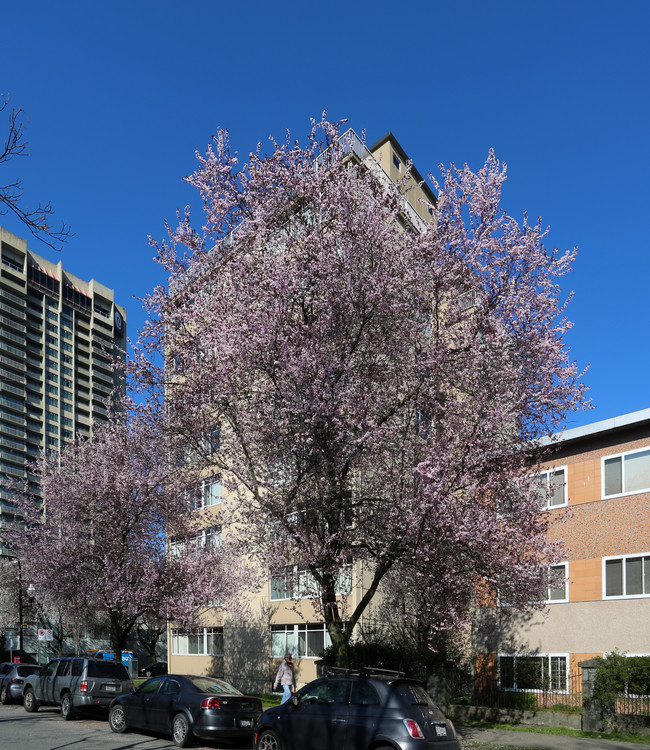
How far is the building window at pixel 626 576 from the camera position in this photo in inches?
880

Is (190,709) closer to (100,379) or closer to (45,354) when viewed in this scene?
(45,354)

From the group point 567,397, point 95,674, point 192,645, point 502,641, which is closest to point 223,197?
point 567,397

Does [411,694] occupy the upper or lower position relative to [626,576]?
lower

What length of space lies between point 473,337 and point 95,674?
14.1 m

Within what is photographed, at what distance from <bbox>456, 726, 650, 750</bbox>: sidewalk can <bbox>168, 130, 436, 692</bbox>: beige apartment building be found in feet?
27.0

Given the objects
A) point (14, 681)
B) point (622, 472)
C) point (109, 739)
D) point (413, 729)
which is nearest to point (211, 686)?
point (109, 739)

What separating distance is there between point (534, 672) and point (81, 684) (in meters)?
13.7

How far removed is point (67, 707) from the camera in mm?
21266

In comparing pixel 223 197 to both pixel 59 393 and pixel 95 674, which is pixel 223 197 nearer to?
pixel 95 674

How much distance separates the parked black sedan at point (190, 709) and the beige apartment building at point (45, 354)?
108591mm

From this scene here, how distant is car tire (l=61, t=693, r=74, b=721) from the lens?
69.4ft

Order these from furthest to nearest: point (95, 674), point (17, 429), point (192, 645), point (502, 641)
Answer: point (17, 429), point (192, 645), point (502, 641), point (95, 674)

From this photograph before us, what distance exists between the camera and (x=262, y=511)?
54.0 ft

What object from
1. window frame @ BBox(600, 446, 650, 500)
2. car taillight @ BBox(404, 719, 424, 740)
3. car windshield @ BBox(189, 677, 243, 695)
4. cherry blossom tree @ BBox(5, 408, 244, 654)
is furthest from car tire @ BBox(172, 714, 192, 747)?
window frame @ BBox(600, 446, 650, 500)
